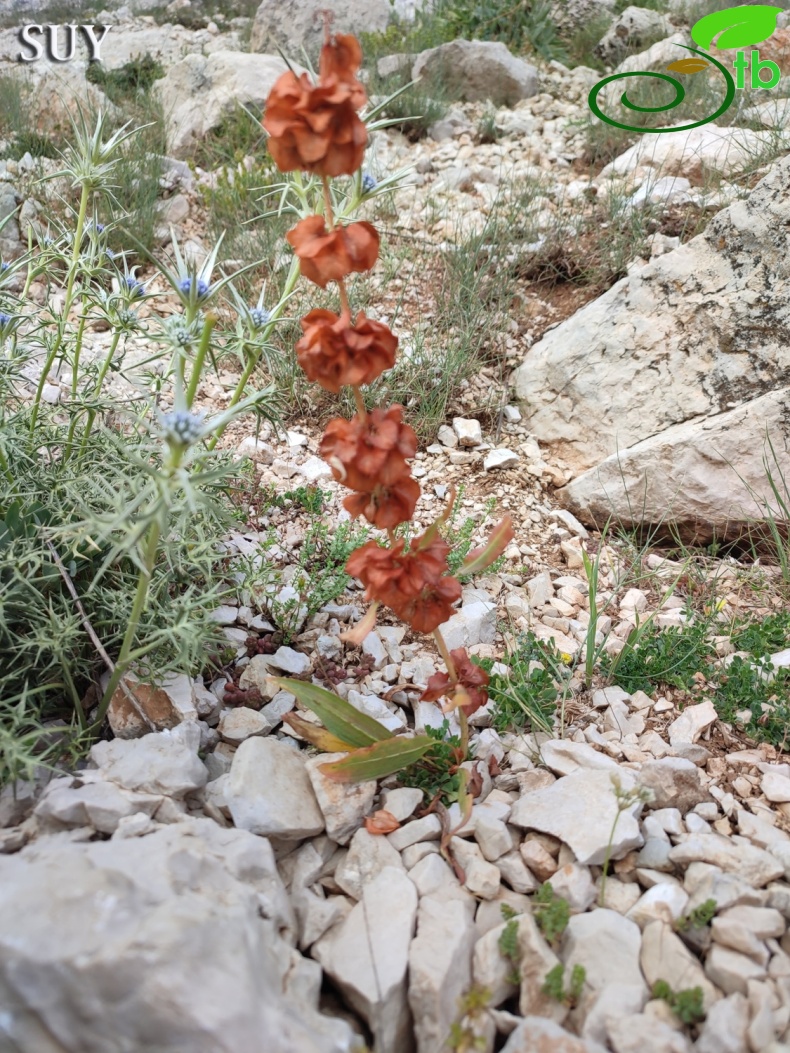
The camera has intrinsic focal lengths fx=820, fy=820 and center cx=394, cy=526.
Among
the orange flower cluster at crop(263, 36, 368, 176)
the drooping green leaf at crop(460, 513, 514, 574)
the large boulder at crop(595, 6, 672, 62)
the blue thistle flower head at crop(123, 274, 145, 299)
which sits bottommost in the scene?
the drooping green leaf at crop(460, 513, 514, 574)

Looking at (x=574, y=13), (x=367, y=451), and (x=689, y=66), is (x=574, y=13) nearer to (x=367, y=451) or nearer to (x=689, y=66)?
(x=689, y=66)

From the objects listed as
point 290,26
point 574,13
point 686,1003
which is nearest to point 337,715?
point 686,1003

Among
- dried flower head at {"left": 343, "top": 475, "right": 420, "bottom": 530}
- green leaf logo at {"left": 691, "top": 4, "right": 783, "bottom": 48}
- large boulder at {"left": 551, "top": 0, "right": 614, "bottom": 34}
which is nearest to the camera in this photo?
dried flower head at {"left": 343, "top": 475, "right": 420, "bottom": 530}

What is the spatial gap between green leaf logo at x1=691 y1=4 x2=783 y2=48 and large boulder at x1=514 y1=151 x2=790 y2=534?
383 cm

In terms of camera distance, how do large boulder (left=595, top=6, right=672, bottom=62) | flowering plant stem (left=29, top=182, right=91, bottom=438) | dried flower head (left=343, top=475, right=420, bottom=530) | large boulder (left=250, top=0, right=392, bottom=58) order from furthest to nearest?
large boulder (left=250, top=0, right=392, bottom=58) → large boulder (left=595, top=6, right=672, bottom=62) → flowering plant stem (left=29, top=182, right=91, bottom=438) → dried flower head (left=343, top=475, right=420, bottom=530)

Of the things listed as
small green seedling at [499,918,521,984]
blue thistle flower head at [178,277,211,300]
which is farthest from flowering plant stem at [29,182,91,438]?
small green seedling at [499,918,521,984]

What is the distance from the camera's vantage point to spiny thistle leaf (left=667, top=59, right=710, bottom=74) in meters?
5.80

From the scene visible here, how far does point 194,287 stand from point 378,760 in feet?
3.43

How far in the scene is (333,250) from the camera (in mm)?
1442

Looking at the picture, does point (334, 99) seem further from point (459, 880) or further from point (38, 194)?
point (38, 194)

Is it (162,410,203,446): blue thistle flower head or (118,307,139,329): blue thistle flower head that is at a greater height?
(162,410,203,446): blue thistle flower head

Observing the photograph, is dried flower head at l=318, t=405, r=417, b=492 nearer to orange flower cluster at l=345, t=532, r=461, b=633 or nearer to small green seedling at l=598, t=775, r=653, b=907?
orange flower cluster at l=345, t=532, r=461, b=633

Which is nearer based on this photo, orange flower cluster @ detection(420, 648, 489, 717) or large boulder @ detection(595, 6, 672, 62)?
orange flower cluster @ detection(420, 648, 489, 717)

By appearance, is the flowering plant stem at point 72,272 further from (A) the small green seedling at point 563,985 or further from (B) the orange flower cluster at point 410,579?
(A) the small green seedling at point 563,985
